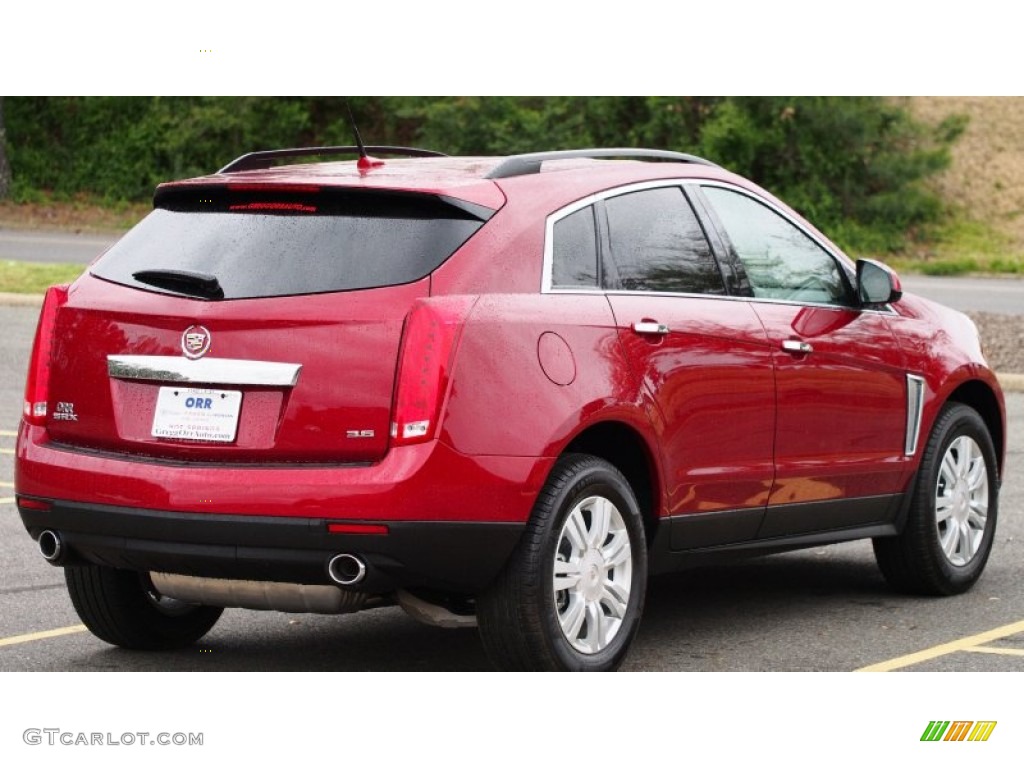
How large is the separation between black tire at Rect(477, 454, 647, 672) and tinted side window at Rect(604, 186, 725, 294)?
73cm

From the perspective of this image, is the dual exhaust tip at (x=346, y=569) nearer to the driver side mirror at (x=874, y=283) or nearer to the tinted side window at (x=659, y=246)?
the tinted side window at (x=659, y=246)

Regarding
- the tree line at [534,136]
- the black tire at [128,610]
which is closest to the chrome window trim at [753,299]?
the black tire at [128,610]

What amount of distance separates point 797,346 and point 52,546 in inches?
111

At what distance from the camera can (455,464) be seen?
18.1ft

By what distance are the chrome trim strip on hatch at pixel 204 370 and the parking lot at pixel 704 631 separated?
1.23m

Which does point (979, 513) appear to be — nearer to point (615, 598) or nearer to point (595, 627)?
point (615, 598)

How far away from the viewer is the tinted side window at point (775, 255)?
7.02m

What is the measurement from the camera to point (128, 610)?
666cm

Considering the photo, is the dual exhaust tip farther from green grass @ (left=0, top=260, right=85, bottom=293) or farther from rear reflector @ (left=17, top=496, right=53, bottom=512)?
green grass @ (left=0, top=260, right=85, bottom=293)

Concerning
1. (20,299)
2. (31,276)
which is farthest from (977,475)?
(31,276)
